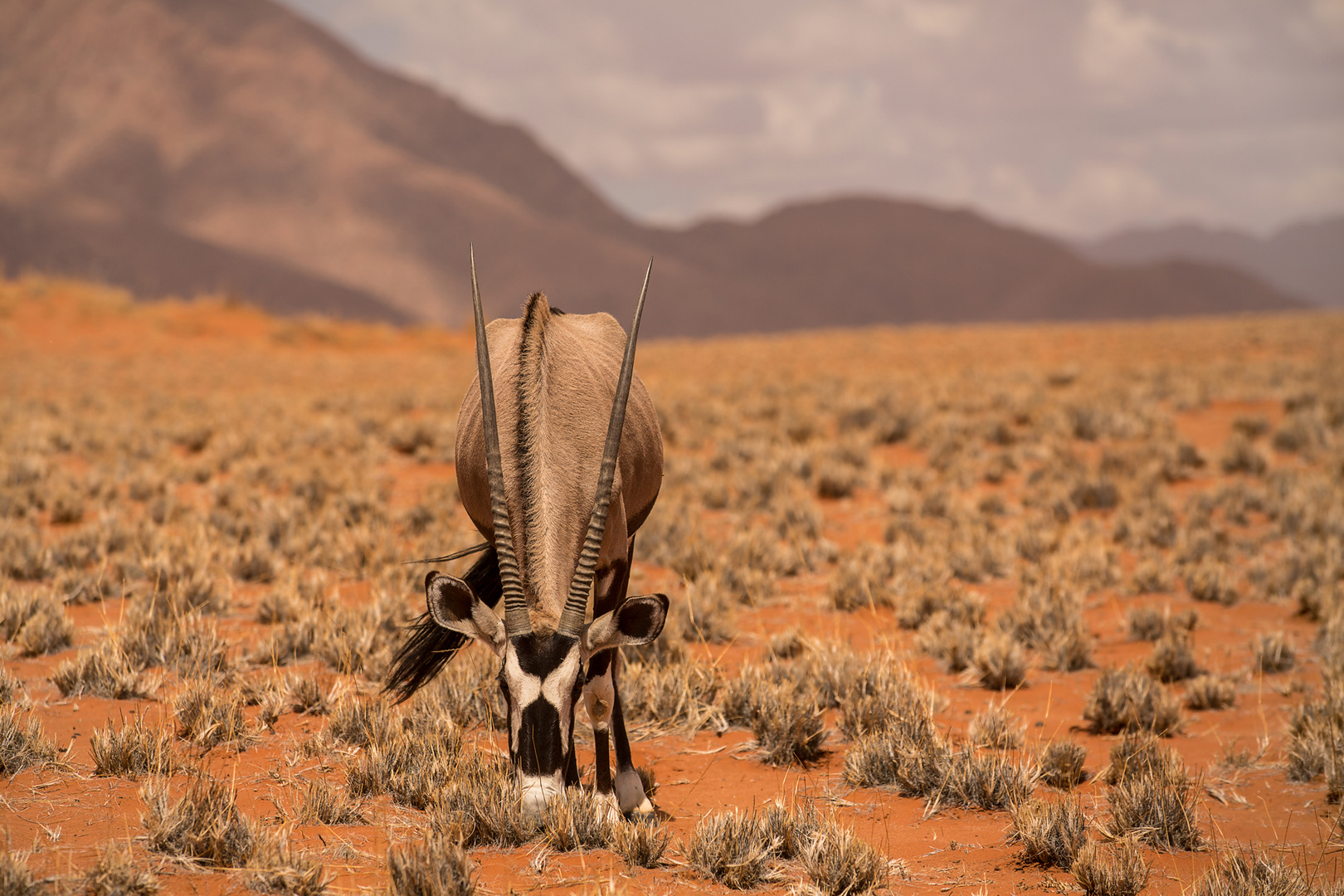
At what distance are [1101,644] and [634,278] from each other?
5719 inches

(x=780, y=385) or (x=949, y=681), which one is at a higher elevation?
(x=780, y=385)

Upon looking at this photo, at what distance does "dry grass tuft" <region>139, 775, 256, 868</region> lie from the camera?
344 cm

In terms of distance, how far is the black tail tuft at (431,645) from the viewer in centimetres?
486

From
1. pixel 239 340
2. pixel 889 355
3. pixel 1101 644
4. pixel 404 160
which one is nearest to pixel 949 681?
pixel 1101 644

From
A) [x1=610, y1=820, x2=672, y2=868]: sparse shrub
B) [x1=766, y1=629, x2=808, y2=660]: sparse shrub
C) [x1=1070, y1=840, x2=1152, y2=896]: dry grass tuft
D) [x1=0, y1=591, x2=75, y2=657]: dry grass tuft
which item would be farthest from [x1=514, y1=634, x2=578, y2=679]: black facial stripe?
Answer: [x1=0, y1=591, x2=75, y2=657]: dry grass tuft

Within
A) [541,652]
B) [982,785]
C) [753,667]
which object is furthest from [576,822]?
[753,667]

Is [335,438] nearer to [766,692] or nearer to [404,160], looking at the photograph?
[766,692]

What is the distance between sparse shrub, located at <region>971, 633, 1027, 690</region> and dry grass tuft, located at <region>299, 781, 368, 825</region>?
162 inches

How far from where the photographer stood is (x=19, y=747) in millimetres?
4094

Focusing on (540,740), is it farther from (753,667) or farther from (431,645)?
(753,667)

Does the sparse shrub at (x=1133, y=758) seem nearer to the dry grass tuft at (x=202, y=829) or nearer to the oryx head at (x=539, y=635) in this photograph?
the oryx head at (x=539, y=635)

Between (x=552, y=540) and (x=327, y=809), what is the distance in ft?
5.14

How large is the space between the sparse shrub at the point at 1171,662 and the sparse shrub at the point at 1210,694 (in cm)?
32

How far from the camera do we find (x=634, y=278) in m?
149
